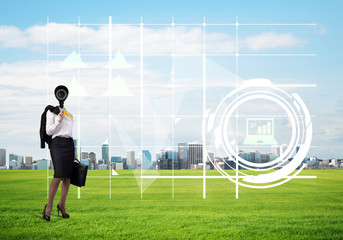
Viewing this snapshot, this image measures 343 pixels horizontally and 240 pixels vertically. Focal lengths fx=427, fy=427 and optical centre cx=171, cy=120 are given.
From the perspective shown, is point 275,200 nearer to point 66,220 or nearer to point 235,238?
point 235,238

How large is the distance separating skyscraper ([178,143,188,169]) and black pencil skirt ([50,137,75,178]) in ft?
14.6

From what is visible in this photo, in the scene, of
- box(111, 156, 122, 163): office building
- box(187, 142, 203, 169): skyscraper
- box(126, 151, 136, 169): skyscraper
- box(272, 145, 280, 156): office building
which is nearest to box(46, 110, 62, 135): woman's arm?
box(111, 156, 122, 163): office building

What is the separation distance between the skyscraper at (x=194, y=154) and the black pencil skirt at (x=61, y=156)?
4760 mm

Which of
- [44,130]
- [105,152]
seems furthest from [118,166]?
[44,130]

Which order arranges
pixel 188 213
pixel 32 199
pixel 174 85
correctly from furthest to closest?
1. pixel 32 199
2. pixel 174 85
3. pixel 188 213

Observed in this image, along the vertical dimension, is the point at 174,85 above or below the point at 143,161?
above

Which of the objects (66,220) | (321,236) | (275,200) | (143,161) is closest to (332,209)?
(275,200)

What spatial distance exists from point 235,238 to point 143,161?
480 centimetres

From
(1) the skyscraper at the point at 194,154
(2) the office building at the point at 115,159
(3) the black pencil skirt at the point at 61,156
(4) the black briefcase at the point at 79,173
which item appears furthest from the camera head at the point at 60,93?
A: (1) the skyscraper at the point at 194,154

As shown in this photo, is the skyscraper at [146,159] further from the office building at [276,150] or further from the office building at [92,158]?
the office building at [276,150]

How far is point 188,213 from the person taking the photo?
8.67 m

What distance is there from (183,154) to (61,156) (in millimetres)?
4905

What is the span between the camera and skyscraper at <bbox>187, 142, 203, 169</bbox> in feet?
37.9

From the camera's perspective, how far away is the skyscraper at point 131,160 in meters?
11.3
